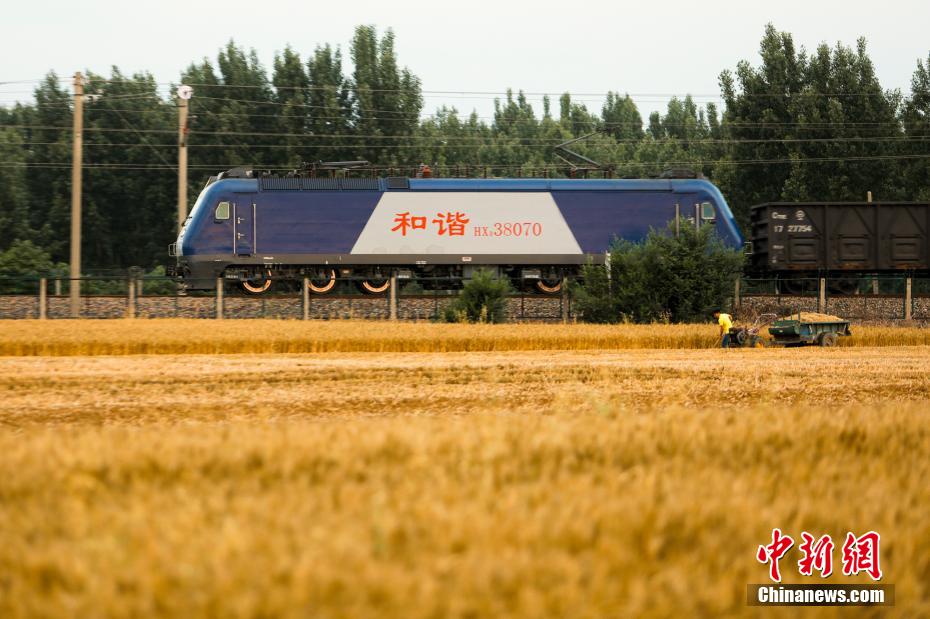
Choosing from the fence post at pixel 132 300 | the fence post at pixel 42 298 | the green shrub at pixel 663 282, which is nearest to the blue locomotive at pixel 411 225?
the fence post at pixel 132 300

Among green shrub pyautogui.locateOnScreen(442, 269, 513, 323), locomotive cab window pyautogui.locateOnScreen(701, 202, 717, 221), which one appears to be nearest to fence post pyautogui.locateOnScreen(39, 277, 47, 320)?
green shrub pyautogui.locateOnScreen(442, 269, 513, 323)

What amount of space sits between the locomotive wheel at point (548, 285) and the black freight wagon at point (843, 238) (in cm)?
824

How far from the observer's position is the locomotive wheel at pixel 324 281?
126 ft

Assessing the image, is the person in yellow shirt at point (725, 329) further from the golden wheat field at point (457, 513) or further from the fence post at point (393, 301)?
the golden wheat field at point (457, 513)

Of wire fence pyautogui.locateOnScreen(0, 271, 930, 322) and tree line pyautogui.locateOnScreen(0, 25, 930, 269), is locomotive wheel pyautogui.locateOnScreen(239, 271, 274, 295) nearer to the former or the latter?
wire fence pyautogui.locateOnScreen(0, 271, 930, 322)

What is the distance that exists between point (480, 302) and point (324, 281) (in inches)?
378

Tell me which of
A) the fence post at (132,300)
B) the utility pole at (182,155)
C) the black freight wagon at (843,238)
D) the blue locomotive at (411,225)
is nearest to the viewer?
the fence post at (132,300)

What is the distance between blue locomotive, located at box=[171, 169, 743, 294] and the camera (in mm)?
38125

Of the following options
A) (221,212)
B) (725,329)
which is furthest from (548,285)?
(725,329)

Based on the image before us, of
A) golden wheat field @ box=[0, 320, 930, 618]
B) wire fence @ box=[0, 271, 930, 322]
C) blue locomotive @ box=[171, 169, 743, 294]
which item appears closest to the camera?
golden wheat field @ box=[0, 320, 930, 618]

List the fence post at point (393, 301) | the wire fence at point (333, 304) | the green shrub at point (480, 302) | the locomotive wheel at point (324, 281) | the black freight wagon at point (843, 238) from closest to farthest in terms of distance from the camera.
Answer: the green shrub at point (480, 302), the wire fence at point (333, 304), the fence post at point (393, 301), the locomotive wheel at point (324, 281), the black freight wagon at point (843, 238)

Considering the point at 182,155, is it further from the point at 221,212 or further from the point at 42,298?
the point at 42,298

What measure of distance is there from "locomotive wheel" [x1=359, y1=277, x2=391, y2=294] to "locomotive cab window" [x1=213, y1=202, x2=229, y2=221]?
5624 mm

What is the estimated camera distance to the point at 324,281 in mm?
38875
